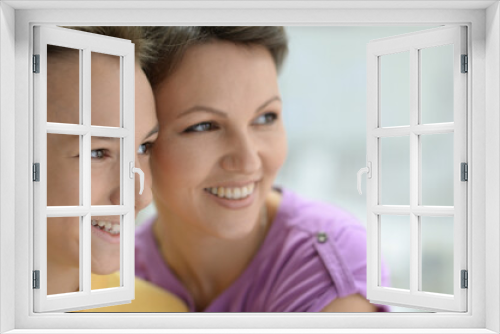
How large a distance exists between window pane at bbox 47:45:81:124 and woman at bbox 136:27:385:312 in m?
0.65

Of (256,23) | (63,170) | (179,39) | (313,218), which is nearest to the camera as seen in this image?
(256,23)

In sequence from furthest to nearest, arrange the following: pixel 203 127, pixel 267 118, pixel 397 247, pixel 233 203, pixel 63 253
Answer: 1. pixel 397 247
2. pixel 267 118
3. pixel 233 203
4. pixel 203 127
5. pixel 63 253

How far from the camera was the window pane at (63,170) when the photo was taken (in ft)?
8.21

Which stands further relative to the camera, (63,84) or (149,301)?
(149,301)

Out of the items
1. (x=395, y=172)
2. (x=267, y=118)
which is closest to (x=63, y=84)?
(x=267, y=118)

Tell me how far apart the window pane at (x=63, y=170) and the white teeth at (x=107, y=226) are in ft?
0.76

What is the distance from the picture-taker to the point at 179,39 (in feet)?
10.1

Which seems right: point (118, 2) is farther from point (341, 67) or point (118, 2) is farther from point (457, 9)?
point (341, 67)

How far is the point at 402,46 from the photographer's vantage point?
2.43 metres

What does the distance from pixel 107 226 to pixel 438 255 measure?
14.9 feet

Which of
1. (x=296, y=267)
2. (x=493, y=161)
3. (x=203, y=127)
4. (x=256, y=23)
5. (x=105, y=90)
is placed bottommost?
(x=296, y=267)

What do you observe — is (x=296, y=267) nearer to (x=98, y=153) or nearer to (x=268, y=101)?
(x=268, y=101)

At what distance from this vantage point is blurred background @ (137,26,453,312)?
19.2ft

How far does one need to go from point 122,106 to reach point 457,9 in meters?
1.64
